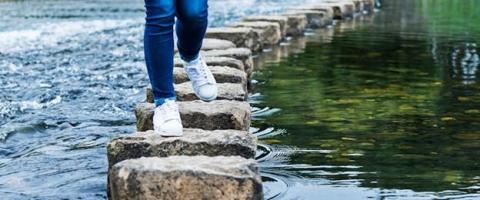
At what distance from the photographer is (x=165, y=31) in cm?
398

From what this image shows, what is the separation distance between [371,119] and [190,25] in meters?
2.10

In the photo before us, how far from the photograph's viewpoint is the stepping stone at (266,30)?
34.4ft

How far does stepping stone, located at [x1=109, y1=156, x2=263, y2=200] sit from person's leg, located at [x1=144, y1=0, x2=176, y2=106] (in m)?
0.75

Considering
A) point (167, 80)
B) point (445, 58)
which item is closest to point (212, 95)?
point (167, 80)

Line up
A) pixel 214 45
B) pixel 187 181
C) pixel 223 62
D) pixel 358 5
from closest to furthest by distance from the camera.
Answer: pixel 187 181 → pixel 223 62 → pixel 214 45 → pixel 358 5

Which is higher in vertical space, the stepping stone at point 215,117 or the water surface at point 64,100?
the stepping stone at point 215,117

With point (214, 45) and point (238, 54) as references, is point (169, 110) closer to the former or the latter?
point (238, 54)

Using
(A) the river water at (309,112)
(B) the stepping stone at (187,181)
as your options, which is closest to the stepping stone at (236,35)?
(A) the river water at (309,112)

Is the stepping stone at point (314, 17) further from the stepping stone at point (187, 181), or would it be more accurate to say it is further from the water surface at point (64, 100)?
the stepping stone at point (187, 181)

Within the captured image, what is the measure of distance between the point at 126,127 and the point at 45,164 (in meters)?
1.12

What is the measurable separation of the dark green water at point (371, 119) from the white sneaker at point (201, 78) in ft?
1.60

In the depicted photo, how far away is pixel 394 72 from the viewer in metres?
8.15

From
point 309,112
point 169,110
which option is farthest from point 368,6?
point 169,110

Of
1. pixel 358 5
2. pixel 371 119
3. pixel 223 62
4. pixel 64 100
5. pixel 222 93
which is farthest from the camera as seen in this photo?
pixel 358 5
